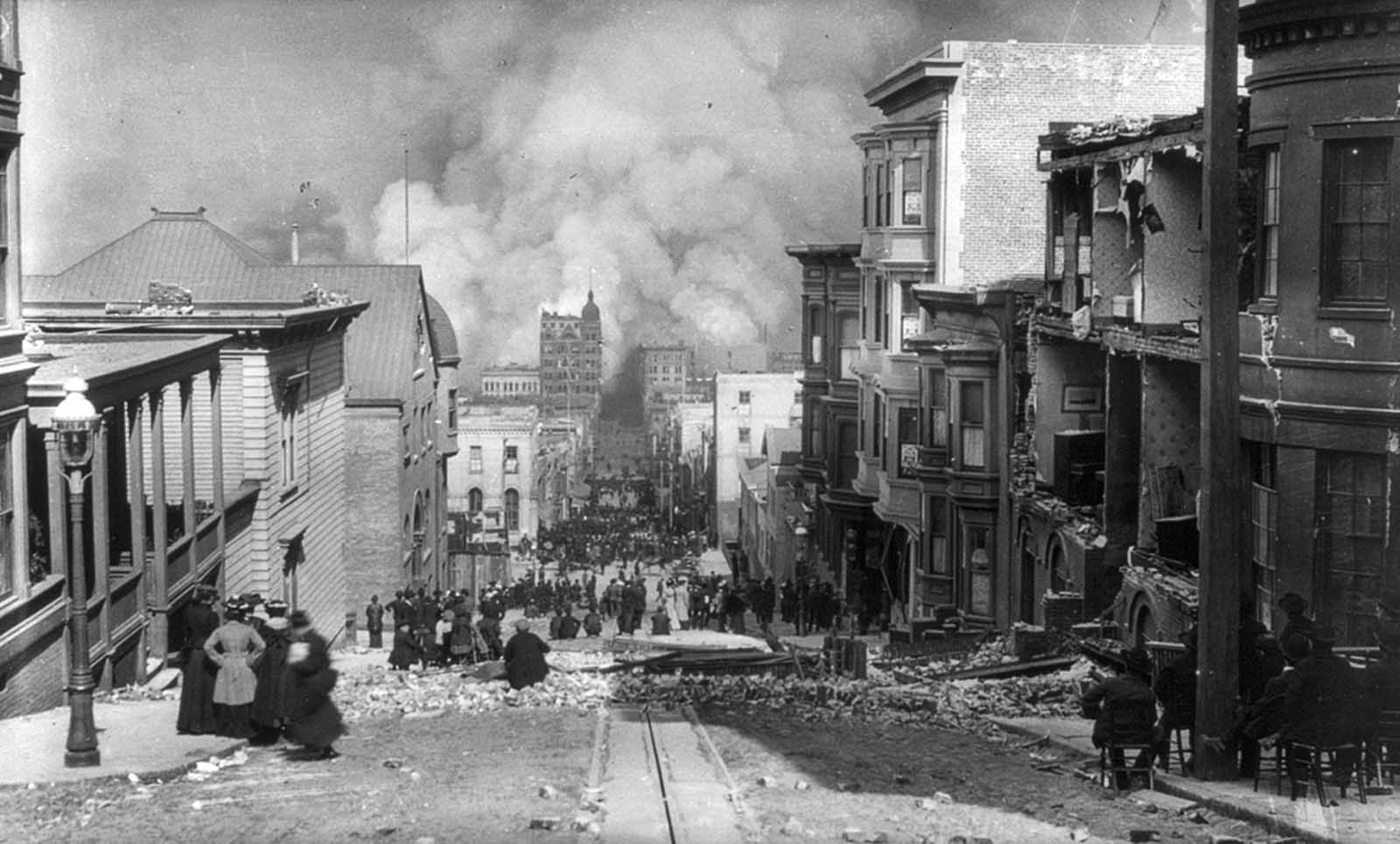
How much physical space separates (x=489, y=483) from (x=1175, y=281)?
113053 mm

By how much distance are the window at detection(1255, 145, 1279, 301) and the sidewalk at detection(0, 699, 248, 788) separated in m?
12.0

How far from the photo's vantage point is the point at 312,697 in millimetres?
16891

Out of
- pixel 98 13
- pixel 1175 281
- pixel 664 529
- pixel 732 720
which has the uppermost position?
pixel 98 13

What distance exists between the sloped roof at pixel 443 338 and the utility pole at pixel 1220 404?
49.9m

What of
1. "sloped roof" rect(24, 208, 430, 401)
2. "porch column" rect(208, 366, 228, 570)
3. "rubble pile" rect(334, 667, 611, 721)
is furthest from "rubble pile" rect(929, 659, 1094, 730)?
"sloped roof" rect(24, 208, 430, 401)

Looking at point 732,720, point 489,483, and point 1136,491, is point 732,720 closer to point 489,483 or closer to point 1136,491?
point 1136,491

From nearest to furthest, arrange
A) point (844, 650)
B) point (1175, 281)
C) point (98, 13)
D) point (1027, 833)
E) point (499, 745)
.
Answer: point (1027, 833) < point (499, 745) < point (1175, 281) < point (844, 650) < point (98, 13)

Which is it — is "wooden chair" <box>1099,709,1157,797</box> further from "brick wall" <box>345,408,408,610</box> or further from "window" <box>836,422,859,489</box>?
"brick wall" <box>345,408,408,610</box>

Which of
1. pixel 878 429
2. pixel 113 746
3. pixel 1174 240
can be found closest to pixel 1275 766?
pixel 113 746

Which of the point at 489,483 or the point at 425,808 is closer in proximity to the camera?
the point at 425,808

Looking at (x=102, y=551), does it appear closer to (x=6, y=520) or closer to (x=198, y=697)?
(x=6, y=520)

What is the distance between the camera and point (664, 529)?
141250 millimetres

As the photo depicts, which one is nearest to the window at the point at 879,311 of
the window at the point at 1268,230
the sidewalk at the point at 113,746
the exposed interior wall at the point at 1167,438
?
the exposed interior wall at the point at 1167,438

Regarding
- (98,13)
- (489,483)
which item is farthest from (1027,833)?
(489,483)
